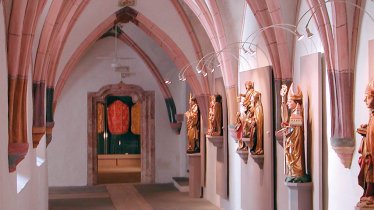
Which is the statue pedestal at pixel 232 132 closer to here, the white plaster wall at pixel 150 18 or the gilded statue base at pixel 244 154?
the gilded statue base at pixel 244 154

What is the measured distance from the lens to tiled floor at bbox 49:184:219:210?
41.2 ft

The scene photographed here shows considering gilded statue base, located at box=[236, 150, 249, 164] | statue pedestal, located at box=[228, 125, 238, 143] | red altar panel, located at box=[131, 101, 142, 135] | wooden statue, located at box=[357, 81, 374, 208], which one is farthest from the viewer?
red altar panel, located at box=[131, 101, 142, 135]

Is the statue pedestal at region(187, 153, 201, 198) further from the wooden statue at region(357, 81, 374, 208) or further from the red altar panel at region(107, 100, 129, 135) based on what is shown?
the wooden statue at region(357, 81, 374, 208)

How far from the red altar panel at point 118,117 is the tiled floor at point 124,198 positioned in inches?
168

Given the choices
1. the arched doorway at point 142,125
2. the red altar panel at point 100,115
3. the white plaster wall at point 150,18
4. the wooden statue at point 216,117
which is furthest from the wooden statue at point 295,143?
the red altar panel at point 100,115

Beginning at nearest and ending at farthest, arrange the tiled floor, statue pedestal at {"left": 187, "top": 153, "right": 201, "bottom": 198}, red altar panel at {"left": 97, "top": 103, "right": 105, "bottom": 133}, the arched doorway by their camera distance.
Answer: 1. the tiled floor
2. statue pedestal at {"left": 187, "top": 153, "right": 201, "bottom": 198}
3. the arched doorway
4. red altar panel at {"left": 97, "top": 103, "right": 105, "bottom": 133}

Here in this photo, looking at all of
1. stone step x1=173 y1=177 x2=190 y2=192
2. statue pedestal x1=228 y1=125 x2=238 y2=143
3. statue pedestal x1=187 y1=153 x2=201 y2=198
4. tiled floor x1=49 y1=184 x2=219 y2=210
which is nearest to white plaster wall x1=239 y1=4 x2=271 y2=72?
statue pedestal x1=228 y1=125 x2=238 y2=143

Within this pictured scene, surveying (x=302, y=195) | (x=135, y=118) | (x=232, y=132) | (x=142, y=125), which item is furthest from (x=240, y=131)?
(x=135, y=118)

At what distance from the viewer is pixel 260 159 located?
905 centimetres

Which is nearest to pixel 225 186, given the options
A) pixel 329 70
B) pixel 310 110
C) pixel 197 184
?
pixel 197 184

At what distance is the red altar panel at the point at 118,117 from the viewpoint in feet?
67.5

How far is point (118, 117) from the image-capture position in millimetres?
20719

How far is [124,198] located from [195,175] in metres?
1.71

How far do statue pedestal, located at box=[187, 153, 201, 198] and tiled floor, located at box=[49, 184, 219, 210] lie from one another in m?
0.21
